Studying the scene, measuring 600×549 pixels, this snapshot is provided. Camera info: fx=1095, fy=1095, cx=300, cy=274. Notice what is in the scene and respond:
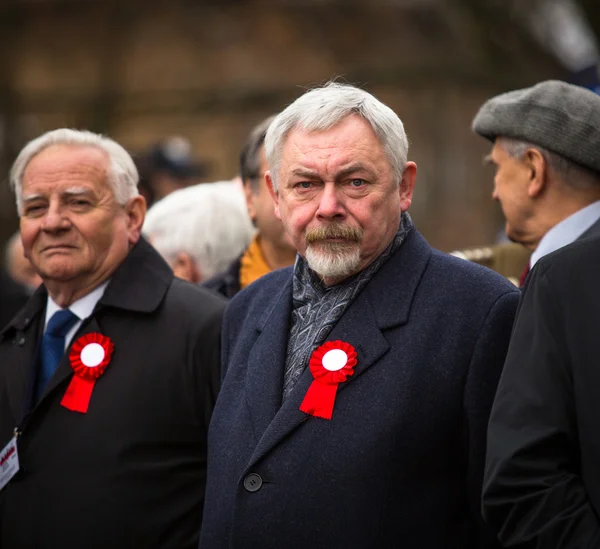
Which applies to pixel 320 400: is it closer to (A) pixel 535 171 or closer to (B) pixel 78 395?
(B) pixel 78 395

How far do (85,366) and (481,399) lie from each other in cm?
156

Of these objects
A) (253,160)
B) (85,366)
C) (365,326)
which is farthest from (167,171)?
(365,326)

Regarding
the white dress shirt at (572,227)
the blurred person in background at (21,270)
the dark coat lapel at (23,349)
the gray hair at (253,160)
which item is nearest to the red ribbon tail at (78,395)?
the dark coat lapel at (23,349)

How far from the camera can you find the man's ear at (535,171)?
3.84 meters

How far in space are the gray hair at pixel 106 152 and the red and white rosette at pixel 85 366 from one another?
1.96 ft

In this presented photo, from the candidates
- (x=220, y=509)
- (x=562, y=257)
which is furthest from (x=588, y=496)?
(x=220, y=509)

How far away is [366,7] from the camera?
47.3ft

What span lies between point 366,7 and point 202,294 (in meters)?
10.9

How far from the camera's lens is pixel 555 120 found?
3.81 metres

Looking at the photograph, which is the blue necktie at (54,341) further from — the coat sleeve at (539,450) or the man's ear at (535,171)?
the coat sleeve at (539,450)

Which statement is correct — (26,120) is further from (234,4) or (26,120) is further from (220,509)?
(220,509)

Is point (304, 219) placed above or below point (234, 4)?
below

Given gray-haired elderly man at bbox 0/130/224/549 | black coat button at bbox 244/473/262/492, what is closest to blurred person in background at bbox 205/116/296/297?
gray-haired elderly man at bbox 0/130/224/549

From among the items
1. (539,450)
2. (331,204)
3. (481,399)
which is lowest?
(539,450)
